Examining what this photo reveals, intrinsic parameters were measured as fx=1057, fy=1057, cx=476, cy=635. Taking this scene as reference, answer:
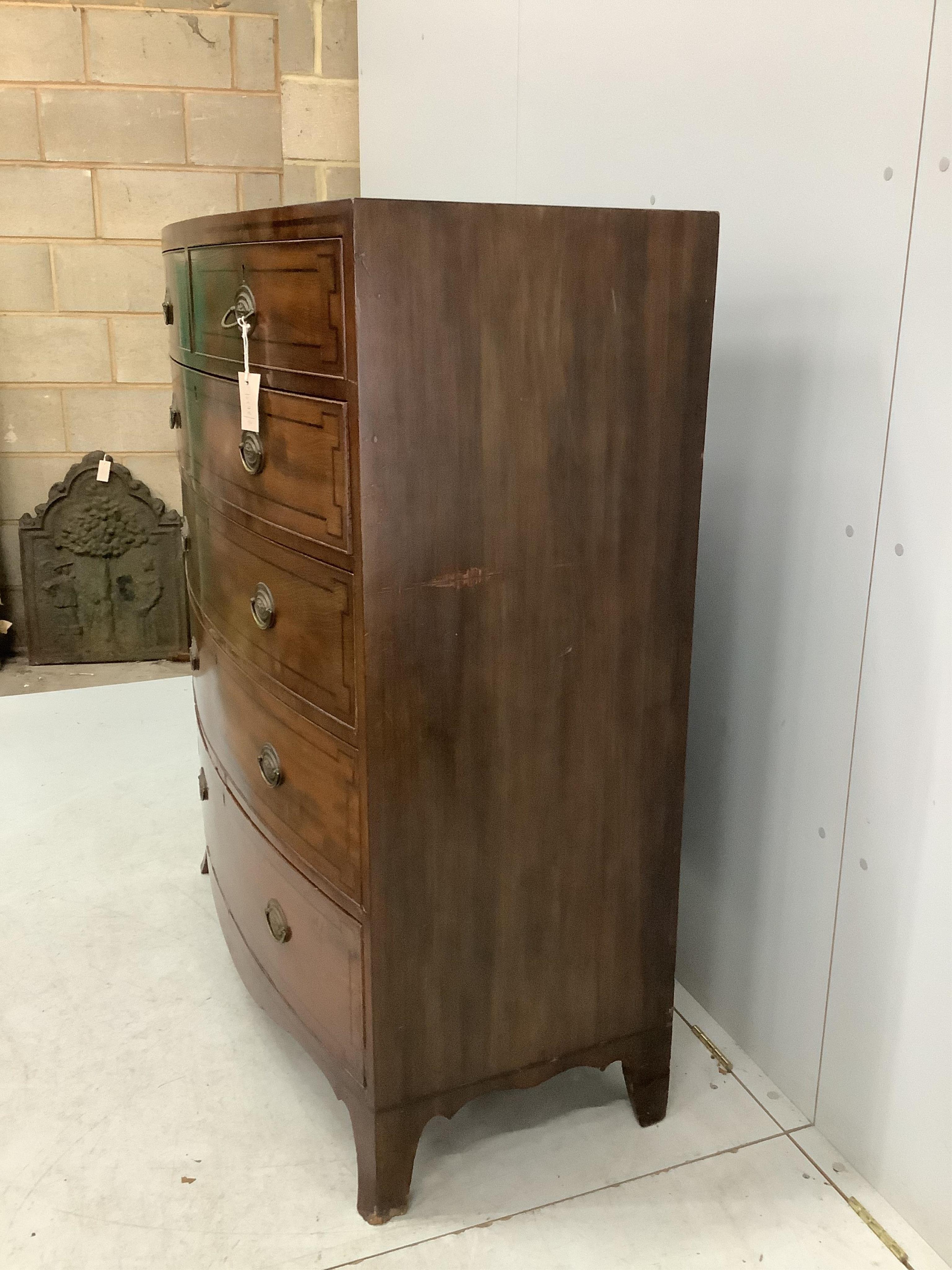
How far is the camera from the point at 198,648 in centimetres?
182

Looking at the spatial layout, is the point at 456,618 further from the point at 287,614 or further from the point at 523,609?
the point at 287,614

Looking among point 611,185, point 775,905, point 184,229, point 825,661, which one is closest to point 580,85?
point 611,185

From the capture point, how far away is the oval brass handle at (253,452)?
1.32m

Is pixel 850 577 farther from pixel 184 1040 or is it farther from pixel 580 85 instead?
pixel 184 1040

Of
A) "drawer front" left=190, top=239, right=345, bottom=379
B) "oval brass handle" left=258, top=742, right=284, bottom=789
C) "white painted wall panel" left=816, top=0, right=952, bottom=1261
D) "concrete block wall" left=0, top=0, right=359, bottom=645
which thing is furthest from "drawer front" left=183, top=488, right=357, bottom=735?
"concrete block wall" left=0, top=0, right=359, bottom=645

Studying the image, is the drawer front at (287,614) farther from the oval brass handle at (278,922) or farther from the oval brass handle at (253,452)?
the oval brass handle at (278,922)

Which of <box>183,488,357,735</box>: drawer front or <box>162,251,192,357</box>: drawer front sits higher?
<box>162,251,192,357</box>: drawer front

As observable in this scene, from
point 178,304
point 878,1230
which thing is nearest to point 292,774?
point 178,304

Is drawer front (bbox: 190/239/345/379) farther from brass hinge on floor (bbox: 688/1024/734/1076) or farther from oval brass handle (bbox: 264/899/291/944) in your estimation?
brass hinge on floor (bbox: 688/1024/734/1076)

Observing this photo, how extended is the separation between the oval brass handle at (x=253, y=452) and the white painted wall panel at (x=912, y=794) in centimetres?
77

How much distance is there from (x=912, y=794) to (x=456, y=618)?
60 centimetres

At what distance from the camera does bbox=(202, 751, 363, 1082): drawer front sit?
134cm

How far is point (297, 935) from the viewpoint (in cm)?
146

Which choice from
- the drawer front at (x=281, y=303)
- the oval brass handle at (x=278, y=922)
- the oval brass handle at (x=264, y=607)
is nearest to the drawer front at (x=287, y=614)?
the oval brass handle at (x=264, y=607)
